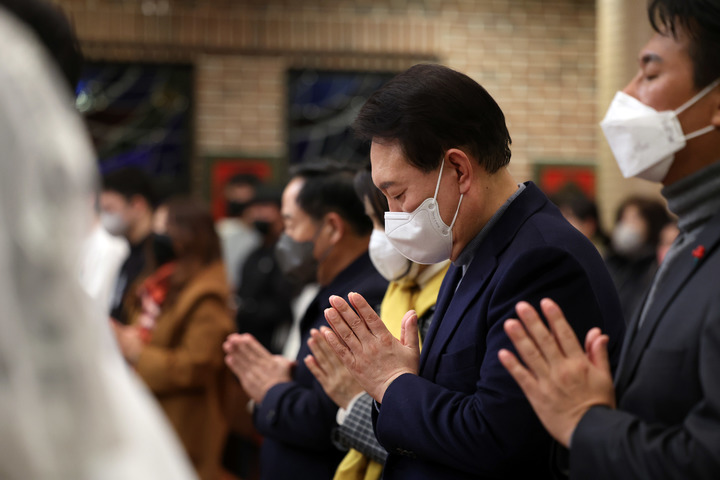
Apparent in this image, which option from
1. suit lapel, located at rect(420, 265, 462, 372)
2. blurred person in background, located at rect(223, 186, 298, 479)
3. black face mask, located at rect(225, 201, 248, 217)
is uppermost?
suit lapel, located at rect(420, 265, 462, 372)

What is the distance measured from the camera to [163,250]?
4844 millimetres

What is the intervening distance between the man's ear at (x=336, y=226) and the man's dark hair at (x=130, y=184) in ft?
10.2

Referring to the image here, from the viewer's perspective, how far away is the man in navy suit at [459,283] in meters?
1.79

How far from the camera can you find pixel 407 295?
8.29ft

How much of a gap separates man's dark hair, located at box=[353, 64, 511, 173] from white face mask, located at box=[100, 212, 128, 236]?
411cm

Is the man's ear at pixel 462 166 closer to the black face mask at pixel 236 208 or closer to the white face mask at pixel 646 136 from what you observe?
the white face mask at pixel 646 136

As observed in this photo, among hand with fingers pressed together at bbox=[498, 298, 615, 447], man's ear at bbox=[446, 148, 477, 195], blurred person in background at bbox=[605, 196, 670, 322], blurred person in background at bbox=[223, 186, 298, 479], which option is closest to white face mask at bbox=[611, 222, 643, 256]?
blurred person in background at bbox=[605, 196, 670, 322]

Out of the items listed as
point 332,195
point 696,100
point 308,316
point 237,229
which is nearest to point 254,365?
point 308,316

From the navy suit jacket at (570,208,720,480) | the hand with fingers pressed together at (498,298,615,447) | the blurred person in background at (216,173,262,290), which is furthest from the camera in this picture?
the blurred person in background at (216,173,262,290)

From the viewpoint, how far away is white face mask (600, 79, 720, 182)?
174 cm

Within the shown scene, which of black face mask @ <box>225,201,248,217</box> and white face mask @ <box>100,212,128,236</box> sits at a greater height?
white face mask @ <box>100,212,128,236</box>

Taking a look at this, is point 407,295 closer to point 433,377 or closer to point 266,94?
point 433,377

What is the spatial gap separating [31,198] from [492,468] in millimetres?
1256

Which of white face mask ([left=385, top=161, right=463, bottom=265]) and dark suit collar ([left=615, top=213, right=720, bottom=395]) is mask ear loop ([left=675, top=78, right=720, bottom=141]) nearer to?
dark suit collar ([left=615, top=213, right=720, bottom=395])
